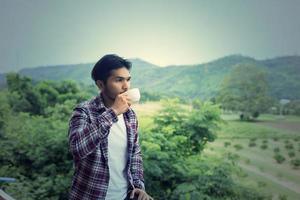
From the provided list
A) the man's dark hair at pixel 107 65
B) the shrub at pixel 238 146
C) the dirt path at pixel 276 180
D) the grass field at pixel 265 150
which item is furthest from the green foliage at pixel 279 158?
the man's dark hair at pixel 107 65

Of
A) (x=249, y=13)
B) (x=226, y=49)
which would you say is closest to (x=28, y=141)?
(x=226, y=49)

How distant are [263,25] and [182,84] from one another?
78 centimetres

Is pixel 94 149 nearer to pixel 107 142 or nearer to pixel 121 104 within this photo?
pixel 107 142

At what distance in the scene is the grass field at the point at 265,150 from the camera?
265 centimetres

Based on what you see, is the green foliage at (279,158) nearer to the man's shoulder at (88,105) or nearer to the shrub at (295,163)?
the shrub at (295,163)

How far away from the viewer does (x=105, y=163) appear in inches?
54.7

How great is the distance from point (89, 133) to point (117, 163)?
6.3 inches

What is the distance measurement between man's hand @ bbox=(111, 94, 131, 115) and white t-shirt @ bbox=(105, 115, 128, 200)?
9 cm

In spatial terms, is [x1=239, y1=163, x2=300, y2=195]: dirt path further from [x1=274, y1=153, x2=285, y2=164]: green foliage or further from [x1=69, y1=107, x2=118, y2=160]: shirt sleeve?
[x1=69, y1=107, x2=118, y2=160]: shirt sleeve

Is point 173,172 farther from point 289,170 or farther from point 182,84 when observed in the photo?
point 289,170

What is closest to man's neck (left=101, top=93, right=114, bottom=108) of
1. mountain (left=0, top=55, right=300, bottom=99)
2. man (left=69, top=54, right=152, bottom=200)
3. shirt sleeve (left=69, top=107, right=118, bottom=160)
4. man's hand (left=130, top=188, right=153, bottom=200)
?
man (left=69, top=54, right=152, bottom=200)

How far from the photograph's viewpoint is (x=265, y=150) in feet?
9.12

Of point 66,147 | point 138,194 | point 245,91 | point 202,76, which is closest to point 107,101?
point 138,194

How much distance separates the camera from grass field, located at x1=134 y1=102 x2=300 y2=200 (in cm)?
265
